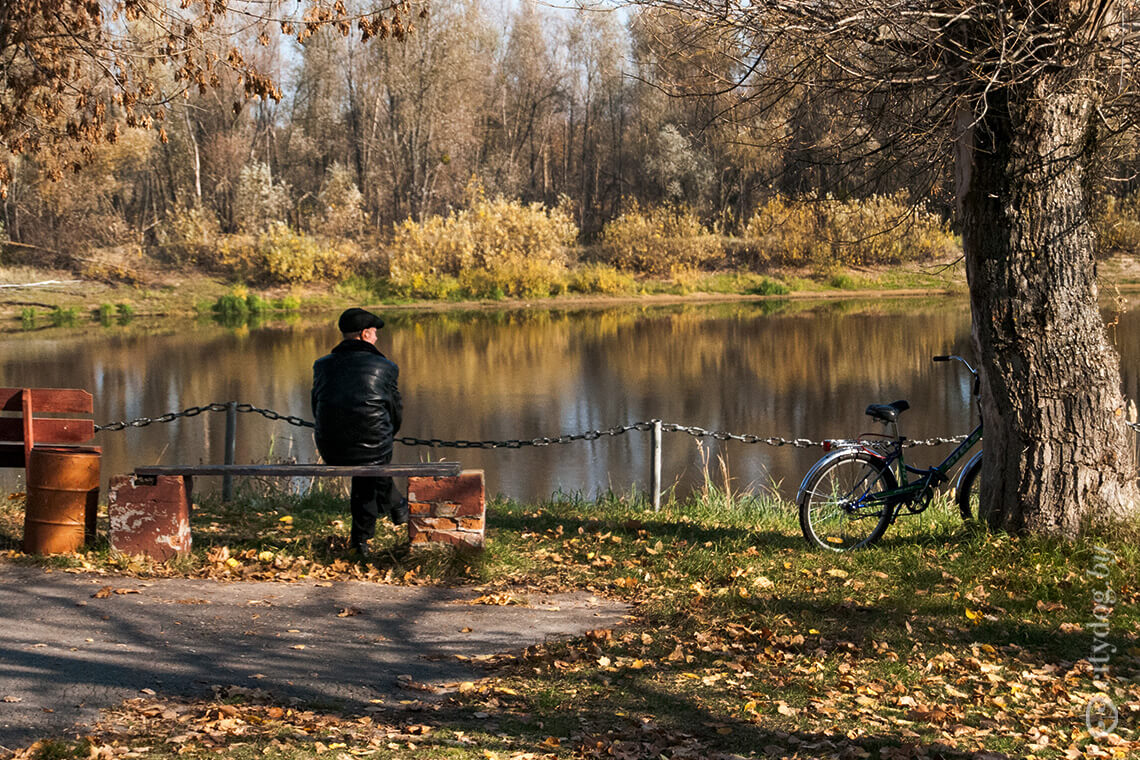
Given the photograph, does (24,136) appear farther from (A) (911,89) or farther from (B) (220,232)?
(B) (220,232)

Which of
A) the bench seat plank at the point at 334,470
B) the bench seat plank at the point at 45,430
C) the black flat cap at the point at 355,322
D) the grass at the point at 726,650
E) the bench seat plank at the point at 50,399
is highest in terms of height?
the black flat cap at the point at 355,322

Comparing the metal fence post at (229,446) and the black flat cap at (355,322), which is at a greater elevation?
the black flat cap at (355,322)

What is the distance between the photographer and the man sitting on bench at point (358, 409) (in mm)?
8258

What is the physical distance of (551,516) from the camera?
10164mm

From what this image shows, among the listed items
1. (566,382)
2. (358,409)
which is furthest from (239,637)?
(566,382)

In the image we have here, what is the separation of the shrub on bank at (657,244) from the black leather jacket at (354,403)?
44.0m

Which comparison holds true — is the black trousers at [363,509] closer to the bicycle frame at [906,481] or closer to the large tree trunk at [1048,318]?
the bicycle frame at [906,481]

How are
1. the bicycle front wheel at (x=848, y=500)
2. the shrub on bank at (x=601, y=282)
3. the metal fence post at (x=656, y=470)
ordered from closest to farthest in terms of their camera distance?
the bicycle front wheel at (x=848, y=500)
the metal fence post at (x=656, y=470)
the shrub on bank at (x=601, y=282)

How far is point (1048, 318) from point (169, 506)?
249 inches

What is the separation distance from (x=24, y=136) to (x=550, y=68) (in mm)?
52819

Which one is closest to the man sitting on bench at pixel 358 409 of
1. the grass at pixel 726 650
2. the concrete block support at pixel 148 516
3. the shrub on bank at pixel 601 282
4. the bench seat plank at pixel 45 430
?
the grass at pixel 726 650

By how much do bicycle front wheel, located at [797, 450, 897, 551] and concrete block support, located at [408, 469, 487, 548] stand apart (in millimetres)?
2454

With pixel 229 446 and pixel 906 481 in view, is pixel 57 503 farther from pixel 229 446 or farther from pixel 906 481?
pixel 906 481

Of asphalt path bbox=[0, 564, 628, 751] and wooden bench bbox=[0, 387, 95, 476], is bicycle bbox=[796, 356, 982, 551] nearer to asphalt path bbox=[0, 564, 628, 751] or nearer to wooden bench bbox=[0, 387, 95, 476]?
asphalt path bbox=[0, 564, 628, 751]
